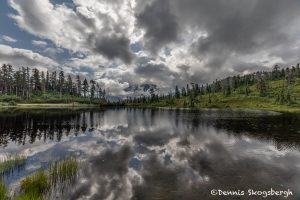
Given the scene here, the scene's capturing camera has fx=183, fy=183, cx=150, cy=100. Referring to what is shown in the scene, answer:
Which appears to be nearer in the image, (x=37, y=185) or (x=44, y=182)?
(x=37, y=185)

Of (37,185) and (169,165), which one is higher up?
(37,185)

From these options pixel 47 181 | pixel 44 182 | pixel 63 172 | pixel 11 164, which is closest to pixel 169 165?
pixel 63 172

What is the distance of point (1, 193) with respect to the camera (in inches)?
477

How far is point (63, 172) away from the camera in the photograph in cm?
1941

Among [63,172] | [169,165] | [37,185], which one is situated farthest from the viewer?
[169,165]

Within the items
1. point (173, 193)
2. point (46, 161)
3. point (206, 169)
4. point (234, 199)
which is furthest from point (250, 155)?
point (46, 161)

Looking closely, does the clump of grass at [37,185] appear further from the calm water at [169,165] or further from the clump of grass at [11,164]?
the clump of grass at [11,164]

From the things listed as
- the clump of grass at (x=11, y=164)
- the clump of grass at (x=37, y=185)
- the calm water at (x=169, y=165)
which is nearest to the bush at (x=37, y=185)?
the clump of grass at (x=37, y=185)

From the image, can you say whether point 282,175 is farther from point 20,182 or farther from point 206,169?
point 20,182

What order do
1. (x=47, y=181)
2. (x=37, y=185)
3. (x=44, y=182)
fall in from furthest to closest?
(x=47, y=181) < (x=44, y=182) < (x=37, y=185)

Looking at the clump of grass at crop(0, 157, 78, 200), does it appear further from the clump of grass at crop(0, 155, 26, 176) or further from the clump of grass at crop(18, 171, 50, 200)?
the clump of grass at crop(0, 155, 26, 176)

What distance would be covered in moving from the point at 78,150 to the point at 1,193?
17.7 meters

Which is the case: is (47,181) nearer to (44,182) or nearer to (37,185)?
(44,182)

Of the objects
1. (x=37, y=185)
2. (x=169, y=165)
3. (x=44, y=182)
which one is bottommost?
(x=169, y=165)
